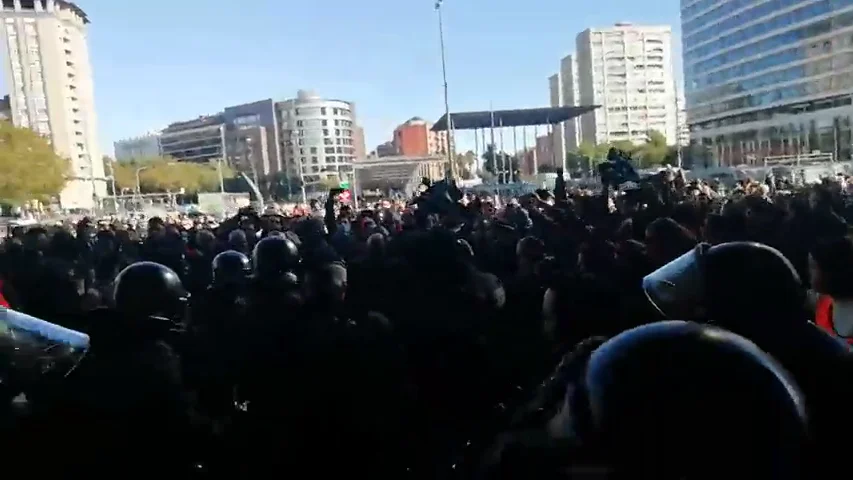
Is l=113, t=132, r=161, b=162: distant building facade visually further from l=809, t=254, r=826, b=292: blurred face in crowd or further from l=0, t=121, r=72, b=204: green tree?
l=809, t=254, r=826, b=292: blurred face in crowd

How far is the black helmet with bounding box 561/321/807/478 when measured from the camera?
4.03 ft

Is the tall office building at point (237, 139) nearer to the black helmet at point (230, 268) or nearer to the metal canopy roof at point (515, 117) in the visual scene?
the metal canopy roof at point (515, 117)

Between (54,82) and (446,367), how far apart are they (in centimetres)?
11416

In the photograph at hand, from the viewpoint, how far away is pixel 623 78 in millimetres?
143375

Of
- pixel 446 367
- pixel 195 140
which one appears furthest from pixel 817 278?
pixel 195 140

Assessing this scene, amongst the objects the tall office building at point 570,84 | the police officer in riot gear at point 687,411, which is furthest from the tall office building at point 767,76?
the police officer in riot gear at point 687,411

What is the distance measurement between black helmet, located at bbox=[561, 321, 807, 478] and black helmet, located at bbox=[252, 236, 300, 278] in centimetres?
348

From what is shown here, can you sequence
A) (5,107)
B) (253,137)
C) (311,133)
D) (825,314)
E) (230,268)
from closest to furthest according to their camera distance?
1. (825,314)
2. (230,268)
3. (5,107)
4. (253,137)
5. (311,133)

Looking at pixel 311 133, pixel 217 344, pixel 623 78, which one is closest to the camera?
pixel 217 344

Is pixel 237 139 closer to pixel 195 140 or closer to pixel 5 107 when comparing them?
pixel 195 140

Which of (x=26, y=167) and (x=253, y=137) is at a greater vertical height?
(x=253, y=137)

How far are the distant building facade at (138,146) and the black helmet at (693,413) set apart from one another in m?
188

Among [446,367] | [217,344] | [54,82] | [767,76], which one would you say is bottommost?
[446,367]

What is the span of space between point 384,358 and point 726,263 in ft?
4.42
